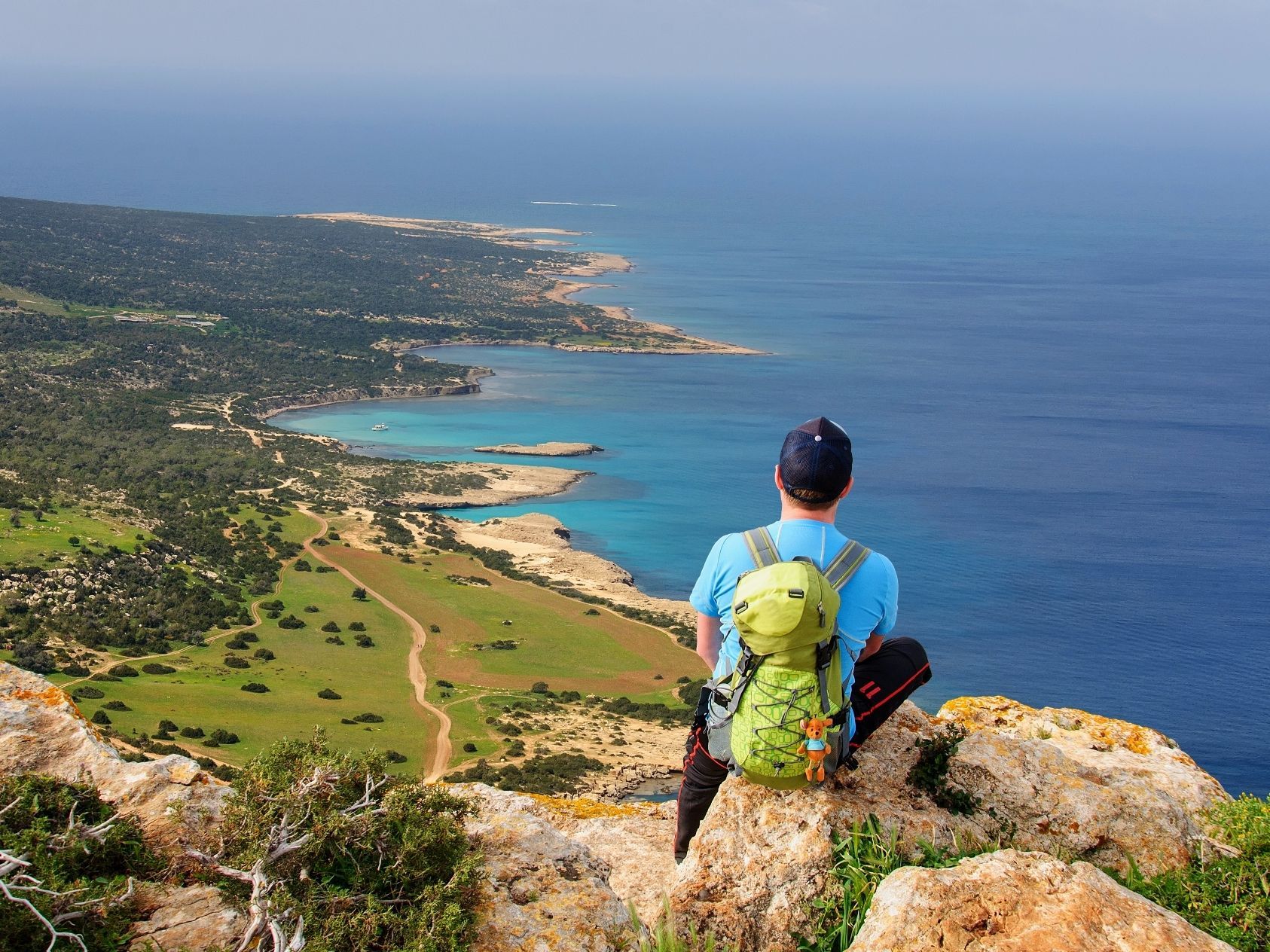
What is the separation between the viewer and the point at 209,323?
298 feet

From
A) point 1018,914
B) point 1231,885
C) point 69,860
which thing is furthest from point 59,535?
point 1018,914

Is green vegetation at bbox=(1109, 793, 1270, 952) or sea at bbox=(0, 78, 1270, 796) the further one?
sea at bbox=(0, 78, 1270, 796)

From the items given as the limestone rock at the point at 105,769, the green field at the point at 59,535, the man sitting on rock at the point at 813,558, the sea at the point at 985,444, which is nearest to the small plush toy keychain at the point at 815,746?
the man sitting on rock at the point at 813,558

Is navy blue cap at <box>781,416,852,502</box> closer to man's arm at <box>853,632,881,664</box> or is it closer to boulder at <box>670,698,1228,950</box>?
man's arm at <box>853,632,881,664</box>

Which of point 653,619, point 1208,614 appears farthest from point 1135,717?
point 653,619

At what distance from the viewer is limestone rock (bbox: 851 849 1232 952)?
3770 mm

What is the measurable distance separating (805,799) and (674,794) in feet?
59.8

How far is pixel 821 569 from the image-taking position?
4559mm

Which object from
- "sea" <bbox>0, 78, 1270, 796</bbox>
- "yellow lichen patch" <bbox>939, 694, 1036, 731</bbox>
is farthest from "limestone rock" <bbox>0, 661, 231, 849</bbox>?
"sea" <bbox>0, 78, 1270, 796</bbox>

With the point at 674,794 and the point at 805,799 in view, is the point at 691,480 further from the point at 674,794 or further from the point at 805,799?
the point at 805,799

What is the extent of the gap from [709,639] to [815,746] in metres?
0.59

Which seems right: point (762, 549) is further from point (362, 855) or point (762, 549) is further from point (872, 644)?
point (362, 855)

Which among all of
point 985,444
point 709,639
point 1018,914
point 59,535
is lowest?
point 59,535

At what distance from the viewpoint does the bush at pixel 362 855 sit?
391 cm
